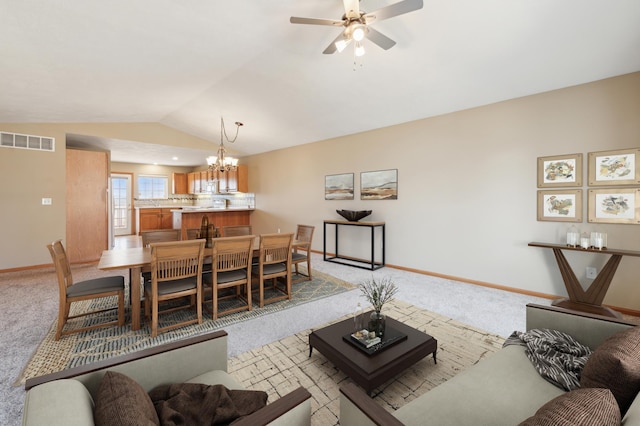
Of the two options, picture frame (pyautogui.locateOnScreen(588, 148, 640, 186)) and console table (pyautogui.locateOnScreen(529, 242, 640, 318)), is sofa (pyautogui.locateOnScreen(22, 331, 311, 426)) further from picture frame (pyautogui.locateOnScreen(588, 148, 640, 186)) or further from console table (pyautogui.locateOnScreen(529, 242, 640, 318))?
picture frame (pyautogui.locateOnScreen(588, 148, 640, 186))

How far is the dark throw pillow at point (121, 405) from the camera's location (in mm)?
838

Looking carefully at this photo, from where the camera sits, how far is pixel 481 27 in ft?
8.95

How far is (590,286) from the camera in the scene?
3.12 metres

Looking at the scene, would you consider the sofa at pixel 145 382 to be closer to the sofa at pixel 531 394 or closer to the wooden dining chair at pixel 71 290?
the sofa at pixel 531 394

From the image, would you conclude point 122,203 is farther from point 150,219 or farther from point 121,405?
point 121,405

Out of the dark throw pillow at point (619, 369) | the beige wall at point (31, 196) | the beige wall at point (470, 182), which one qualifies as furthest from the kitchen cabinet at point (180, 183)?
the dark throw pillow at point (619, 369)

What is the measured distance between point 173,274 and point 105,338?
0.82 meters

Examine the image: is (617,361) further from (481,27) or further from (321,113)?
(321,113)

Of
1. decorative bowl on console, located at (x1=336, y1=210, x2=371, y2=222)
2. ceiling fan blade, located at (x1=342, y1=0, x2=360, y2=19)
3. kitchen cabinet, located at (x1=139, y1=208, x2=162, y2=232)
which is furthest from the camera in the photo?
kitchen cabinet, located at (x1=139, y1=208, x2=162, y2=232)

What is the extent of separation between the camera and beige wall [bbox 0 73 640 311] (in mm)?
3246

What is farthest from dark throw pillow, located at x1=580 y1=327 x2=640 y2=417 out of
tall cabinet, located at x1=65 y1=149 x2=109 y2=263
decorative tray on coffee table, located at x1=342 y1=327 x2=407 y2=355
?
tall cabinet, located at x1=65 y1=149 x2=109 y2=263

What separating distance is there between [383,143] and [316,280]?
2.84 meters

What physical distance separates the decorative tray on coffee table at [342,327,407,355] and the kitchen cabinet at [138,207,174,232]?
8592mm

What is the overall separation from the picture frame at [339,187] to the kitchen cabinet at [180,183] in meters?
6.32
